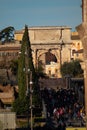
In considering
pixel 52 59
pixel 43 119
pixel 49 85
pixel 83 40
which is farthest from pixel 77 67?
pixel 83 40

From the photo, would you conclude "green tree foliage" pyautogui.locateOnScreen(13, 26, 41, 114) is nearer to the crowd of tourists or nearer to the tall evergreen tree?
the tall evergreen tree

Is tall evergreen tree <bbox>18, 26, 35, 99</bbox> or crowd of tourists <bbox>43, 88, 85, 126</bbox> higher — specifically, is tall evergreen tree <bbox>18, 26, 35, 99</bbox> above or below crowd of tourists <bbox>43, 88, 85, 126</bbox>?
above

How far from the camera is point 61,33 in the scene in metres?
79.5

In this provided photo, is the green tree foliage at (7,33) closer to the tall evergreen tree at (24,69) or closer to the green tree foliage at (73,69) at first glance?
the green tree foliage at (73,69)

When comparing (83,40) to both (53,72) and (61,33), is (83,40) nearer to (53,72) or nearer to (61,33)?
(61,33)

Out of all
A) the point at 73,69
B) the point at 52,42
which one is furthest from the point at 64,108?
the point at 52,42

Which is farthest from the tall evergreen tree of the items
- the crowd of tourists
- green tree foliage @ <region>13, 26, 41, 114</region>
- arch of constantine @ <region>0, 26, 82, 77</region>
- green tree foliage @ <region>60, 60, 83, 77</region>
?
arch of constantine @ <region>0, 26, 82, 77</region>

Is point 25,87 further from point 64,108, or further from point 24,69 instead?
point 64,108

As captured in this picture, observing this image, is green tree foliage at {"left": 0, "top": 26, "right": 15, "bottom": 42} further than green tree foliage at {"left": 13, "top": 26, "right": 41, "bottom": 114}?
Yes

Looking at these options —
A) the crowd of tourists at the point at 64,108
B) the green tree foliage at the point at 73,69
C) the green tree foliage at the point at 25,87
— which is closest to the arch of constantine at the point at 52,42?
the green tree foliage at the point at 73,69

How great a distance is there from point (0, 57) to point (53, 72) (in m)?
8.63

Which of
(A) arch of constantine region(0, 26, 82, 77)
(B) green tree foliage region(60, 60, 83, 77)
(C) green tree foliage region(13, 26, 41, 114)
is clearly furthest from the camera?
(A) arch of constantine region(0, 26, 82, 77)

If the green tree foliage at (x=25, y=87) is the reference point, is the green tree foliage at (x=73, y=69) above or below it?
above

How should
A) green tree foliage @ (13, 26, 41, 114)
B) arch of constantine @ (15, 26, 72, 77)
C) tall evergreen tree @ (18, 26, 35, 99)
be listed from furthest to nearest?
arch of constantine @ (15, 26, 72, 77) < tall evergreen tree @ (18, 26, 35, 99) < green tree foliage @ (13, 26, 41, 114)
